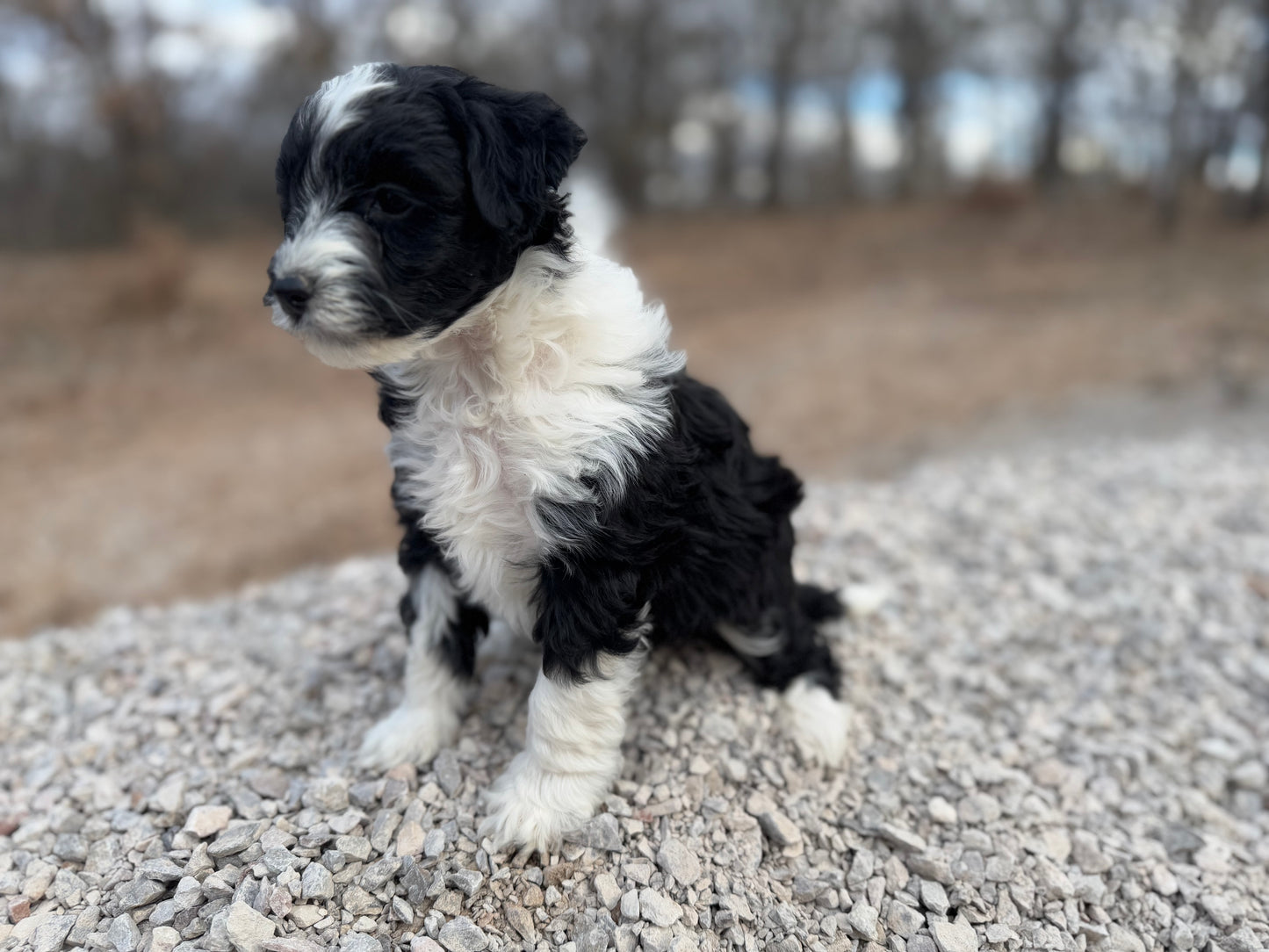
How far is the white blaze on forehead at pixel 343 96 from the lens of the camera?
272 centimetres

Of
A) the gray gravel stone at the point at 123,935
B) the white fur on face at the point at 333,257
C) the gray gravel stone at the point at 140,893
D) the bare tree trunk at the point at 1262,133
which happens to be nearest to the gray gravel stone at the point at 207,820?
the gray gravel stone at the point at 140,893

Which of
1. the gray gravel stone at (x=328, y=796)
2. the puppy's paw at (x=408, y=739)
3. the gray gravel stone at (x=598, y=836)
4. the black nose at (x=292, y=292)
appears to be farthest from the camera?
the puppy's paw at (x=408, y=739)

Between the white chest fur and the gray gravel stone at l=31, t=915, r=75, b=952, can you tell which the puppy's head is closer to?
the white chest fur

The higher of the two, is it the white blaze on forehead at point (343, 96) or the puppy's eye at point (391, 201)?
the white blaze on forehead at point (343, 96)

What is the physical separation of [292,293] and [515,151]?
0.83m

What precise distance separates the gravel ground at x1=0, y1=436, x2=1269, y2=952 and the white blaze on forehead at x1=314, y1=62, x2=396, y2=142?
247 centimetres

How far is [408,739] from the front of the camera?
12.2ft

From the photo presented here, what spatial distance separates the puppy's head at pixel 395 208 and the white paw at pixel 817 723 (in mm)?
2309

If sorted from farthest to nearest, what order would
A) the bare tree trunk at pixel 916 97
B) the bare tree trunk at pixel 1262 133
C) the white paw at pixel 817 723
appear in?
the bare tree trunk at pixel 916 97 → the bare tree trunk at pixel 1262 133 → the white paw at pixel 817 723

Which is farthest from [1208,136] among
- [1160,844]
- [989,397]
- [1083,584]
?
[1160,844]

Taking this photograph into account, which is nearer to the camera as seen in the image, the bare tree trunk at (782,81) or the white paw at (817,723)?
the white paw at (817,723)

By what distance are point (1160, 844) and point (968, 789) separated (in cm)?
83

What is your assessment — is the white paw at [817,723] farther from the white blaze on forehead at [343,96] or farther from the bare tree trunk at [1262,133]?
the bare tree trunk at [1262,133]

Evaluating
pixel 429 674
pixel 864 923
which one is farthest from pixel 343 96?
pixel 864 923
